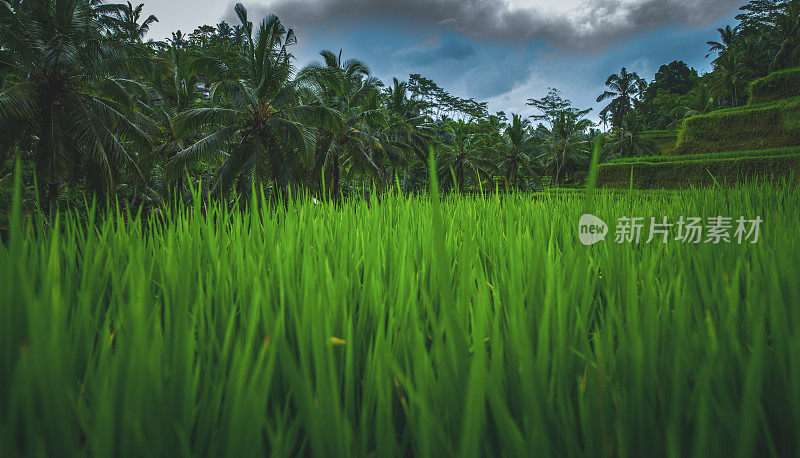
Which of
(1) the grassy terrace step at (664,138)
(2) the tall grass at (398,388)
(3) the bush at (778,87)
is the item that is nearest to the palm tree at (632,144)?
(1) the grassy terrace step at (664,138)

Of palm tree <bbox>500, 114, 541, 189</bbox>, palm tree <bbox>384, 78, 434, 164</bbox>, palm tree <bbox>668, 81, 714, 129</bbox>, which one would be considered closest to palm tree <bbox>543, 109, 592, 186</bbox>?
palm tree <bbox>500, 114, 541, 189</bbox>

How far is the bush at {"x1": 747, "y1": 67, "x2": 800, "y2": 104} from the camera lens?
11094 millimetres

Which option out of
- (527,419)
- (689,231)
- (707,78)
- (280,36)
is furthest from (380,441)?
(707,78)

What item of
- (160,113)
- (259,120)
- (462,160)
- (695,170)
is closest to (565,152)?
(462,160)

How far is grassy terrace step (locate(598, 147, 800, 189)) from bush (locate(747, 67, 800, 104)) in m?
3.82

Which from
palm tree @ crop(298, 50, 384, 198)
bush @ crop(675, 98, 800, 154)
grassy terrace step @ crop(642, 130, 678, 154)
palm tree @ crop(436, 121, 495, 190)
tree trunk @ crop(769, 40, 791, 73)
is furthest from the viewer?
grassy terrace step @ crop(642, 130, 678, 154)

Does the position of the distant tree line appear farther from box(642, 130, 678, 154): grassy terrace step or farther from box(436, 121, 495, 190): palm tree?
box(642, 130, 678, 154): grassy terrace step

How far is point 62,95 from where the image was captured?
841cm

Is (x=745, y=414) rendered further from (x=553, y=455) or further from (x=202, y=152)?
(x=202, y=152)

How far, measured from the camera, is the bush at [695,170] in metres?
7.67

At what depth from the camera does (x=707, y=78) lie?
98.4 feet

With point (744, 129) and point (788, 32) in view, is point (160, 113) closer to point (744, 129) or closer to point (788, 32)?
point (744, 129)

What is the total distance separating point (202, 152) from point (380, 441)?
1060 cm

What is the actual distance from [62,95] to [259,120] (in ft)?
14.2
